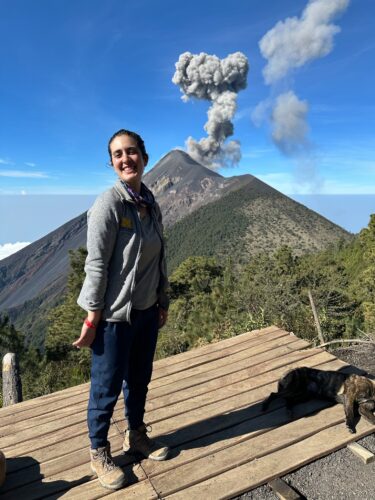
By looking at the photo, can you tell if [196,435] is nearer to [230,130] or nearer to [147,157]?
[147,157]

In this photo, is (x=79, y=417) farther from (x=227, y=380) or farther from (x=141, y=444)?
(x=227, y=380)

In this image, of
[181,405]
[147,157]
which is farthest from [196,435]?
[147,157]

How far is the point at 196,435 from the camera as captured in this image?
297cm

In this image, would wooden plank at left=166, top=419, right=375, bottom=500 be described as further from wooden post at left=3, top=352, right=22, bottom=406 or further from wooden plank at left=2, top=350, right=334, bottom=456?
wooden post at left=3, top=352, right=22, bottom=406

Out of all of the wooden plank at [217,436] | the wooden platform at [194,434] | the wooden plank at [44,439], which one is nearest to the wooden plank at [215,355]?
the wooden platform at [194,434]

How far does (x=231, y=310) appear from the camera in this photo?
12.0 meters

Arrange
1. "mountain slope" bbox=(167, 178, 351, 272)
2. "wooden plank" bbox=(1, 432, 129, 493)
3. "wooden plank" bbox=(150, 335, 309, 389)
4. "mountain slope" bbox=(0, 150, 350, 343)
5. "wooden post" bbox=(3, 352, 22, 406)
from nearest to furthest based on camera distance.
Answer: "wooden plank" bbox=(1, 432, 129, 493) → "wooden plank" bbox=(150, 335, 309, 389) → "wooden post" bbox=(3, 352, 22, 406) → "mountain slope" bbox=(167, 178, 351, 272) → "mountain slope" bbox=(0, 150, 350, 343)

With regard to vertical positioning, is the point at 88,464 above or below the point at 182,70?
below

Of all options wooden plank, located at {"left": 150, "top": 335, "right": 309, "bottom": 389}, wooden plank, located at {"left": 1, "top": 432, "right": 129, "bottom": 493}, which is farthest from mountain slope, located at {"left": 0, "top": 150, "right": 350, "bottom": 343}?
wooden plank, located at {"left": 1, "top": 432, "right": 129, "bottom": 493}

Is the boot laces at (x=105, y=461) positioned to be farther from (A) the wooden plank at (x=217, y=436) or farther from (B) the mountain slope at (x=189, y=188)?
(B) the mountain slope at (x=189, y=188)

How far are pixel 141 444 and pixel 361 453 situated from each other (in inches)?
57.2

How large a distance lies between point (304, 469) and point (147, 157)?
86.3 inches

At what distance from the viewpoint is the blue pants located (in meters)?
2.34

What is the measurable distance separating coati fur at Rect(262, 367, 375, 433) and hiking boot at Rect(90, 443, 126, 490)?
1281 millimetres
